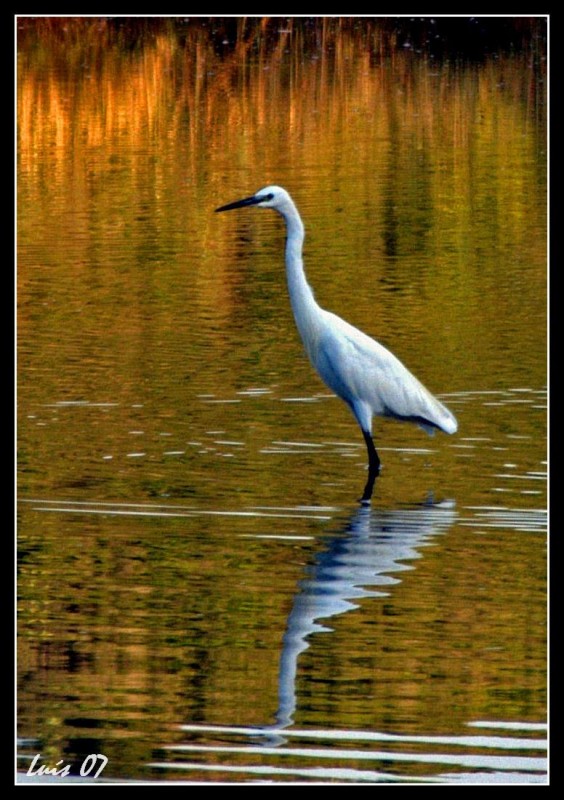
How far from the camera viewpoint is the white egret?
11469 millimetres

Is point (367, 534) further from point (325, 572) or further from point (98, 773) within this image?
point (98, 773)

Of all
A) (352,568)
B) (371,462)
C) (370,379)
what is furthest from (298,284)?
(352,568)

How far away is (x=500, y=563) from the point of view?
9.34 meters

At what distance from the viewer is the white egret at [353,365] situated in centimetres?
1147

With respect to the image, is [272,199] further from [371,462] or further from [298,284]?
[371,462]

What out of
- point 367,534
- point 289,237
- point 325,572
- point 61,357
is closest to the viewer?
point 325,572

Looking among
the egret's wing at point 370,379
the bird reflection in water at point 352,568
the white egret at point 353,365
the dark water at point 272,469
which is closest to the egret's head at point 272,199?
the white egret at point 353,365

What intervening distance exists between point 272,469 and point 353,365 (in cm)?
84

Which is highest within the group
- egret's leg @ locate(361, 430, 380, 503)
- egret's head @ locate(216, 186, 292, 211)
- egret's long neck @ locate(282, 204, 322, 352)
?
egret's head @ locate(216, 186, 292, 211)

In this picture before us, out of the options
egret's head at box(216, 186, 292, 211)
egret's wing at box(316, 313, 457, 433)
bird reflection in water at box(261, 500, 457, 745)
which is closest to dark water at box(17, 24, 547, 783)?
bird reflection in water at box(261, 500, 457, 745)

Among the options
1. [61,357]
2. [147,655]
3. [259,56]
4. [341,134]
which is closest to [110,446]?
[61,357]

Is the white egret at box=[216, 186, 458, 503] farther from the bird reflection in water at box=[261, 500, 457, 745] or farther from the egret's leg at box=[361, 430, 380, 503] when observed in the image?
the bird reflection in water at box=[261, 500, 457, 745]

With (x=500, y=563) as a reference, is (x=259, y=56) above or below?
above

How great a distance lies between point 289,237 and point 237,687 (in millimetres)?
4427
